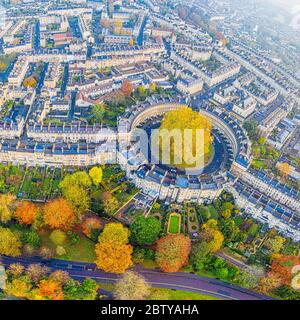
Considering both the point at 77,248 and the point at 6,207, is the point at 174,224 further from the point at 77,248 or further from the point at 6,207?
the point at 6,207

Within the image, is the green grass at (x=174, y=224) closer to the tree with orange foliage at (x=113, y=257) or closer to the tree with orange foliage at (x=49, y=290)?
the tree with orange foliage at (x=113, y=257)

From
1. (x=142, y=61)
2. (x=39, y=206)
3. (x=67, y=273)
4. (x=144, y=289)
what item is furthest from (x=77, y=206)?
(x=142, y=61)

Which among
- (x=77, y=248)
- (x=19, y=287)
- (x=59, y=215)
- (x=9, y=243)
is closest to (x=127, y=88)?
(x=59, y=215)

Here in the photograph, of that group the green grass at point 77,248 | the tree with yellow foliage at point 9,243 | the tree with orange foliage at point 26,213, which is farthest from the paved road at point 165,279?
the tree with orange foliage at point 26,213

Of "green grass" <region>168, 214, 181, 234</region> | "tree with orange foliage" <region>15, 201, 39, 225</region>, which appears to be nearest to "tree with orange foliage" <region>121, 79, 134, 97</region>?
"green grass" <region>168, 214, 181, 234</region>

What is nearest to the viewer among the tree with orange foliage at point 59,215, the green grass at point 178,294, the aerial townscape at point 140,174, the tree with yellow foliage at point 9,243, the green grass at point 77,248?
the tree with yellow foliage at point 9,243

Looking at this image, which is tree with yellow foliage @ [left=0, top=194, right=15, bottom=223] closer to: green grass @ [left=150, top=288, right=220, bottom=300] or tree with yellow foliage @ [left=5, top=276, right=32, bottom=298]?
tree with yellow foliage @ [left=5, top=276, right=32, bottom=298]
